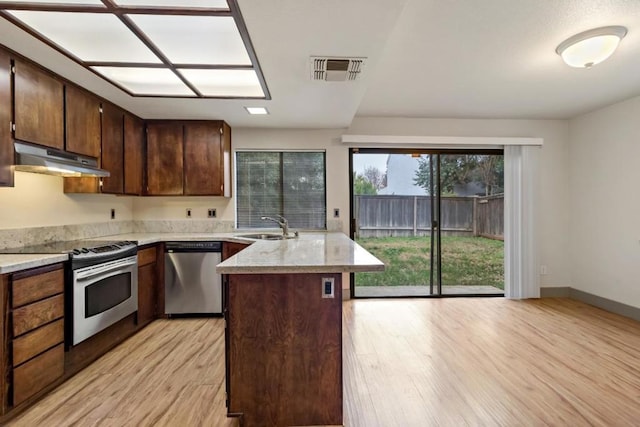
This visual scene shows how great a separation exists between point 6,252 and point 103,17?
1.74 metres

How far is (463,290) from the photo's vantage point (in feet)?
13.9

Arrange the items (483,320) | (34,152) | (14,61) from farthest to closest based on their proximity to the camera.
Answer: (483,320), (34,152), (14,61)

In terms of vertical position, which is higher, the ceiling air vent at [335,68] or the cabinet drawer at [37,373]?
the ceiling air vent at [335,68]

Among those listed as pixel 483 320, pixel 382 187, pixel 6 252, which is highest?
pixel 382 187

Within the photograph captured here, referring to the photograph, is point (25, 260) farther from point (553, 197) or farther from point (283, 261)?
point (553, 197)

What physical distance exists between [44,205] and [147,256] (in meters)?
0.95

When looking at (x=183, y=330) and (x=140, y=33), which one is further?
(x=183, y=330)

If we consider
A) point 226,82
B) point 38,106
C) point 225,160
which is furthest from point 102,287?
point 226,82

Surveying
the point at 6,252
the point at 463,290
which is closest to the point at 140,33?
the point at 6,252

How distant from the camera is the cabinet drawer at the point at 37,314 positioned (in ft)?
5.87

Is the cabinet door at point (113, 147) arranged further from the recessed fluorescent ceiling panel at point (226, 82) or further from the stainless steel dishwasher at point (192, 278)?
the recessed fluorescent ceiling panel at point (226, 82)

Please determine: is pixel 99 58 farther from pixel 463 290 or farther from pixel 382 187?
pixel 463 290

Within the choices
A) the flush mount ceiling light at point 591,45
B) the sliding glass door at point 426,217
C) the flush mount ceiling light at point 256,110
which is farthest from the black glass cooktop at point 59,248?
the flush mount ceiling light at point 591,45

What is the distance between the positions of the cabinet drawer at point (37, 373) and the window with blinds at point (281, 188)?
2.25 meters
